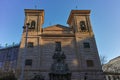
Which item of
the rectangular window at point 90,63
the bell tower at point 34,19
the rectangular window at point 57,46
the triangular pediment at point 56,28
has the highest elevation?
the bell tower at point 34,19

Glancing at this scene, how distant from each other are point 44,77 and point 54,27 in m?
10.00

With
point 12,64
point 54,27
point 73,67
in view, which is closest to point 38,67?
point 73,67

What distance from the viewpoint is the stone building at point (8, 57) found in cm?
4375

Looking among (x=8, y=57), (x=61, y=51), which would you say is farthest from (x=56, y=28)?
(x=8, y=57)

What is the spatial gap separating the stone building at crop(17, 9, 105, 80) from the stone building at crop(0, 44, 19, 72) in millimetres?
19740

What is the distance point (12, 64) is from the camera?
4381 cm

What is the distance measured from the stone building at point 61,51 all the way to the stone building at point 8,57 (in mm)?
19740

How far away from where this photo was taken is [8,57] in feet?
151

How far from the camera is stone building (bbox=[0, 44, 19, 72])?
144 feet

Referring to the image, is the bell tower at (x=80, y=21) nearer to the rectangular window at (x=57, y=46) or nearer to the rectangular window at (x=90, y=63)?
the rectangular window at (x=57, y=46)

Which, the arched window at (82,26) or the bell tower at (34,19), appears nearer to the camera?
the bell tower at (34,19)

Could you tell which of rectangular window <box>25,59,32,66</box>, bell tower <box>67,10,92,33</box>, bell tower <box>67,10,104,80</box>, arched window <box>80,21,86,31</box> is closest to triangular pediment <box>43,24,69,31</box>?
bell tower <box>67,10,92,33</box>

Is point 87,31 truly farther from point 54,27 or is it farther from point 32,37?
point 32,37

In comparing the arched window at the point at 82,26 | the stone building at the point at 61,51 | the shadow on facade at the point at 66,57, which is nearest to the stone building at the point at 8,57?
the stone building at the point at 61,51
